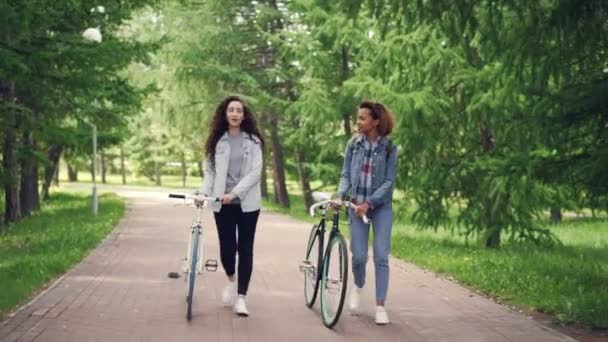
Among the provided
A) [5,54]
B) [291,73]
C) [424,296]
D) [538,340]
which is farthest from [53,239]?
[291,73]

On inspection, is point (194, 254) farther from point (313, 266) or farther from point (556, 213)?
point (556, 213)

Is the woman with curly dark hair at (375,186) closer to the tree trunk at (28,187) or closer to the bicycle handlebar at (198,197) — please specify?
the bicycle handlebar at (198,197)

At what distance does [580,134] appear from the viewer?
8594mm

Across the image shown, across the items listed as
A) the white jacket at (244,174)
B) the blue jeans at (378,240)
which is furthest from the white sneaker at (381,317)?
the white jacket at (244,174)

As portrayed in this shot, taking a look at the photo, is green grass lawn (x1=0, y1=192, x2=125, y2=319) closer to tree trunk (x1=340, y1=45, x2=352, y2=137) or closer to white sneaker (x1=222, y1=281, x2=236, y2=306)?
white sneaker (x1=222, y1=281, x2=236, y2=306)

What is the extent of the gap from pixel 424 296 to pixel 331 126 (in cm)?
1404

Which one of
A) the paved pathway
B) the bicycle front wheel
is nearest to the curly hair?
the bicycle front wheel

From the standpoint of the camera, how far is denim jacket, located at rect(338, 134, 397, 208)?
7.10m

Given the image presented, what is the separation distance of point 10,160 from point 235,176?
1236 cm

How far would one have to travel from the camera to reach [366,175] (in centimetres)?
726

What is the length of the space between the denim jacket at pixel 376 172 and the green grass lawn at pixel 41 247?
3250mm

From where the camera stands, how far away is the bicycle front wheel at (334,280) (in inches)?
267

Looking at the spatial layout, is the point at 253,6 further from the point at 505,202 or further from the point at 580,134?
the point at 580,134

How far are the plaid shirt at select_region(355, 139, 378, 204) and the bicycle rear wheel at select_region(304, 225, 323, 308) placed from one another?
575 mm
